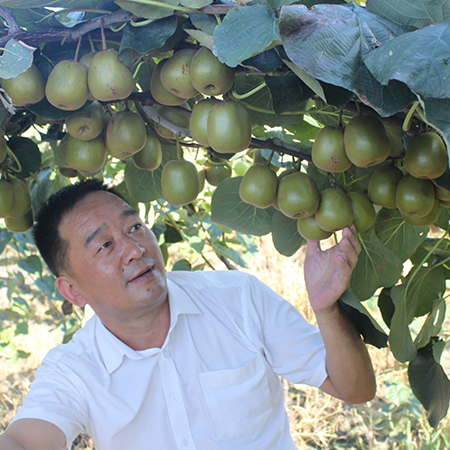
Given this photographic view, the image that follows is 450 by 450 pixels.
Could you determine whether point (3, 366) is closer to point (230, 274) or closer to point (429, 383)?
point (230, 274)

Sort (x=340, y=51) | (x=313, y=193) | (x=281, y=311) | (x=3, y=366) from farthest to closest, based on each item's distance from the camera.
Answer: (x=3, y=366) → (x=281, y=311) → (x=313, y=193) → (x=340, y=51)

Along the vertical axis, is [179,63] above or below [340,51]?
below

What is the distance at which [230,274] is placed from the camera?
1.90 meters

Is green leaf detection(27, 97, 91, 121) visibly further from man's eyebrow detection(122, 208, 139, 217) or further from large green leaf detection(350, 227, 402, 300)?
large green leaf detection(350, 227, 402, 300)

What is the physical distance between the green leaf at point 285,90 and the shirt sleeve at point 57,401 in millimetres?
1066

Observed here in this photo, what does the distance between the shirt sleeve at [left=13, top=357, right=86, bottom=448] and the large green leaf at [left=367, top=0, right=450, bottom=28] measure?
128cm

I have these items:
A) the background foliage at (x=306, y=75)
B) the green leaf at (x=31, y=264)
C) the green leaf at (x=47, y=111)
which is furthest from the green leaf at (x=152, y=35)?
the green leaf at (x=31, y=264)

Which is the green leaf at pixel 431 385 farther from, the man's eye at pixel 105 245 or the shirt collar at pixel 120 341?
the man's eye at pixel 105 245

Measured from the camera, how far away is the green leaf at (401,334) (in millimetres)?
Result: 1198

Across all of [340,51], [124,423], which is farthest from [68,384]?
[340,51]

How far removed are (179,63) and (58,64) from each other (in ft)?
0.78

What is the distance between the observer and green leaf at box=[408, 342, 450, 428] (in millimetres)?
1311

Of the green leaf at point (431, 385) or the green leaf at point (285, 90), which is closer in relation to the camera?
the green leaf at point (285, 90)

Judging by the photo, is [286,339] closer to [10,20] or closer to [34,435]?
[34,435]
